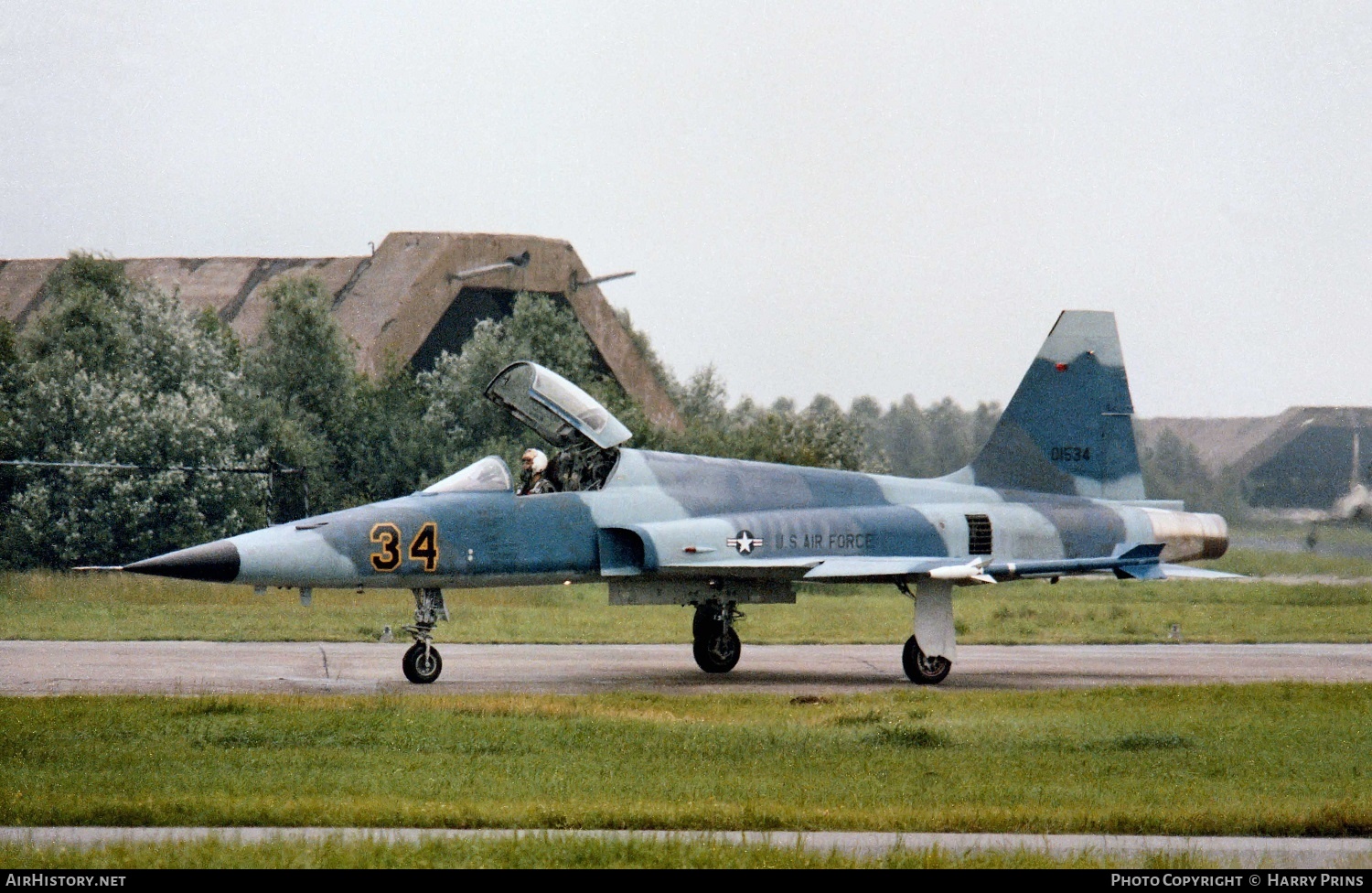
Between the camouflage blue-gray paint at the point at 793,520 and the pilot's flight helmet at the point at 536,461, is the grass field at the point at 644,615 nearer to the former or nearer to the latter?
the camouflage blue-gray paint at the point at 793,520

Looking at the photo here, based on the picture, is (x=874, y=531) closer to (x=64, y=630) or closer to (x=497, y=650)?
(x=497, y=650)

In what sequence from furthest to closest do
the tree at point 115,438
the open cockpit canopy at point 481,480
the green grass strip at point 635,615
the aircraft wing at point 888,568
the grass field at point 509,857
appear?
the tree at point 115,438, the green grass strip at point 635,615, the open cockpit canopy at point 481,480, the aircraft wing at point 888,568, the grass field at point 509,857

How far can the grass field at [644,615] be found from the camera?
23891mm

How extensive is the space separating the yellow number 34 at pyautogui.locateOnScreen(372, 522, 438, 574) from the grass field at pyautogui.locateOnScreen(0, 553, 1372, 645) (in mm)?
5995

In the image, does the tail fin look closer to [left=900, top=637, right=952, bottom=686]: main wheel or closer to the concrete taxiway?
the concrete taxiway

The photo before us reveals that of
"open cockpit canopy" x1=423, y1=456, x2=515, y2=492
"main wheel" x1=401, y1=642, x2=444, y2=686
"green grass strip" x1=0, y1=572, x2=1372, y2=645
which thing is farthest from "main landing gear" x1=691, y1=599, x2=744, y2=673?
"green grass strip" x1=0, y1=572, x2=1372, y2=645

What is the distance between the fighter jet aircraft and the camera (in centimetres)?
1656

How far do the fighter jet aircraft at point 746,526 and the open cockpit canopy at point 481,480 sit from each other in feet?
0.08

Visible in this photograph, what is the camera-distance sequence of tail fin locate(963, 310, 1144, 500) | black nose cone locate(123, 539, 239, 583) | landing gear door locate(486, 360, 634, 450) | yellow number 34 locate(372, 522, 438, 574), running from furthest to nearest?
tail fin locate(963, 310, 1144, 500)
landing gear door locate(486, 360, 634, 450)
yellow number 34 locate(372, 522, 438, 574)
black nose cone locate(123, 539, 239, 583)

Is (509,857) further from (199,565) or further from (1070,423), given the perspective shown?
(1070,423)

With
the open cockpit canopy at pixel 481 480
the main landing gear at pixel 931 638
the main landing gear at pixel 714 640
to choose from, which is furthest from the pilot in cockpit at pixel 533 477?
the main landing gear at pixel 931 638

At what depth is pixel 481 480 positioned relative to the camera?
17422mm

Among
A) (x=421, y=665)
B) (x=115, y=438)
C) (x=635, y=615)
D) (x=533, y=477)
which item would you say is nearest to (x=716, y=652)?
(x=533, y=477)

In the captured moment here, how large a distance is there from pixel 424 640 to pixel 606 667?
3.11 meters
